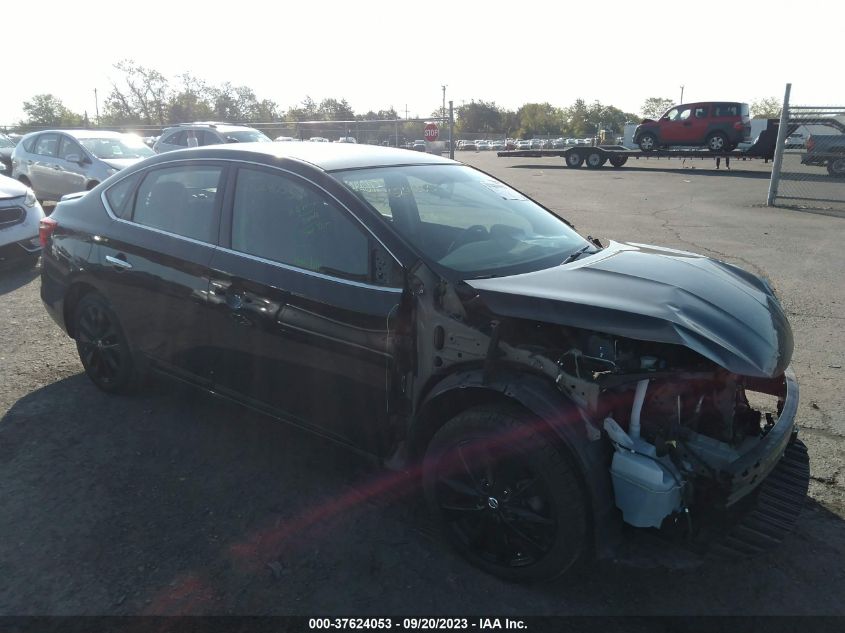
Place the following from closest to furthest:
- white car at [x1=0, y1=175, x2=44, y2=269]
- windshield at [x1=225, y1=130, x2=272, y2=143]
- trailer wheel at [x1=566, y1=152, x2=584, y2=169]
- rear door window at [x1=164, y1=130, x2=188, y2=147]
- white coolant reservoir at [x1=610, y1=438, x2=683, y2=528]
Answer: white coolant reservoir at [x1=610, y1=438, x2=683, y2=528]
white car at [x1=0, y1=175, x2=44, y2=269]
windshield at [x1=225, y1=130, x2=272, y2=143]
rear door window at [x1=164, y1=130, x2=188, y2=147]
trailer wheel at [x1=566, y1=152, x2=584, y2=169]

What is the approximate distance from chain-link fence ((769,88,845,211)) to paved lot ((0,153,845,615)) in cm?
1067

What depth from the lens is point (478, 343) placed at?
2629 mm

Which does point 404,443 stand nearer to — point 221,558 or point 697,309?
point 221,558

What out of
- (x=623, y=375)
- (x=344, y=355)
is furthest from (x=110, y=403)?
(x=623, y=375)

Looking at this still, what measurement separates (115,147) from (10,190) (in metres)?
4.51

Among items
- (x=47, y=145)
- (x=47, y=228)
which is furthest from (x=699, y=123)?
(x=47, y=228)

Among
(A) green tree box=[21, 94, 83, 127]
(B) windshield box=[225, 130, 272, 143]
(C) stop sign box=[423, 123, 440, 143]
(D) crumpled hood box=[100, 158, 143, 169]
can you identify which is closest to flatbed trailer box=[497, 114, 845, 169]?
(C) stop sign box=[423, 123, 440, 143]

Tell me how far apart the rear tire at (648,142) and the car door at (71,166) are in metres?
22.4

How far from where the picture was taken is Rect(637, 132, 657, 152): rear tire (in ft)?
88.1

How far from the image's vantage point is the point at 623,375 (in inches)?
93.7

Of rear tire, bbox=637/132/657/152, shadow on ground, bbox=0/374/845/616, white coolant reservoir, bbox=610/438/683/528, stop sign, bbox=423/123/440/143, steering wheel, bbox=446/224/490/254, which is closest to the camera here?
white coolant reservoir, bbox=610/438/683/528

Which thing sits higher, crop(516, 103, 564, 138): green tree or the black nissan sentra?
crop(516, 103, 564, 138): green tree

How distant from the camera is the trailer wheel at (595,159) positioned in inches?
1081

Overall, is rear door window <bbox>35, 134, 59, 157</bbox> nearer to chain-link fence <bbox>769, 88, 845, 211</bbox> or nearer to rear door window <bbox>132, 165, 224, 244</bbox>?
rear door window <bbox>132, 165, 224, 244</bbox>
